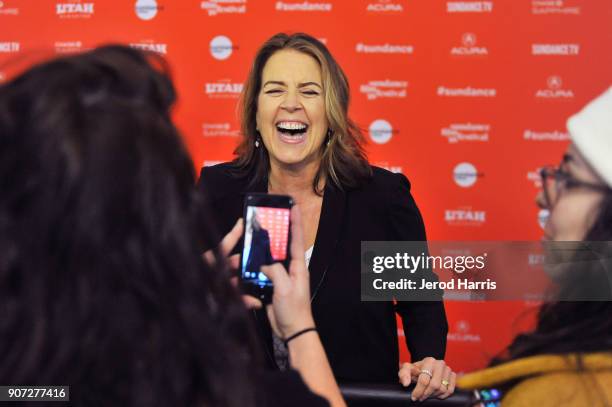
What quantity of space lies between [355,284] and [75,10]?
2581mm

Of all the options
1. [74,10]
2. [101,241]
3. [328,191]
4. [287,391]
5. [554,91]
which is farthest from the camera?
[74,10]

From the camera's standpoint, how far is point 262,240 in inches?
53.6

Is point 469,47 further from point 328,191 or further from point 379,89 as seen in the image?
point 328,191

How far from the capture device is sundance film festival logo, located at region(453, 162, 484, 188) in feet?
11.7

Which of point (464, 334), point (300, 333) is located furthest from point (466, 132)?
point (300, 333)

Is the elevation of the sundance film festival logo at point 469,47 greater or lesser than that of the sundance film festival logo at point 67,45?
lesser

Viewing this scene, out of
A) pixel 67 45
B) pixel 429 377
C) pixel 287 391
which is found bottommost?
pixel 429 377

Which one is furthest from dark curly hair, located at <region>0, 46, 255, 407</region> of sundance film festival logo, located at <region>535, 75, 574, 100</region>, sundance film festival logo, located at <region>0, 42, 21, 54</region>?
sundance film festival logo, located at <region>0, 42, 21, 54</region>

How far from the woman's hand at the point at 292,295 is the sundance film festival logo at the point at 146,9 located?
2.77m

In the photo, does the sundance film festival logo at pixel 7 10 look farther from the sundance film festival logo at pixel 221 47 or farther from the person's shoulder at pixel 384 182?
the person's shoulder at pixel 384 182

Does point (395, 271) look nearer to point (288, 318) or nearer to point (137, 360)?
point (288, 318)

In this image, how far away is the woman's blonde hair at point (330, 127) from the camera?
209 centimetres

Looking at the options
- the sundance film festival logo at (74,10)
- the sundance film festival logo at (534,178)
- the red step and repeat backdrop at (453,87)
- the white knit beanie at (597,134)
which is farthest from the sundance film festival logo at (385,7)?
the white knit beanie at (597,134)

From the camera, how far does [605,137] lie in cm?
94
